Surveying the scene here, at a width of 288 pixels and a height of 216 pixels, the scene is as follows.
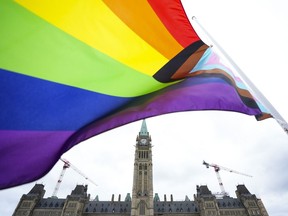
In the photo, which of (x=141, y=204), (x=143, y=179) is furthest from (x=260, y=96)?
(x=143, y=179)

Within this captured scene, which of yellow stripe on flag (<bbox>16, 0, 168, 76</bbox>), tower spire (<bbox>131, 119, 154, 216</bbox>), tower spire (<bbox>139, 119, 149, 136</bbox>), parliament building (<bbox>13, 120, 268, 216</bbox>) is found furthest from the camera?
tower spire (<bbox>139, 119, 149, 136</bbox>)

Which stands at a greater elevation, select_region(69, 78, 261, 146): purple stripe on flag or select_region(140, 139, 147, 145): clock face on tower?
select_region(140, 139, 147, 145): clock face on tower

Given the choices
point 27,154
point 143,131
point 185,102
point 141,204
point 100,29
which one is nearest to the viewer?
point 27,154

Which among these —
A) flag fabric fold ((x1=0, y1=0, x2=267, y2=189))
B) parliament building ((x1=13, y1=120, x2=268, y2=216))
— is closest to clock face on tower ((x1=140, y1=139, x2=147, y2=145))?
parliament building ((x1=13, y1=120, x2=268, y2=216))

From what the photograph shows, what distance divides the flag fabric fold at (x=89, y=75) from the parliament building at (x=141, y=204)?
2902 inches

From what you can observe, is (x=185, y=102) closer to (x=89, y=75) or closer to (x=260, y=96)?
(x=260, y=96)

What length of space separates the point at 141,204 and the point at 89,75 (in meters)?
75.4

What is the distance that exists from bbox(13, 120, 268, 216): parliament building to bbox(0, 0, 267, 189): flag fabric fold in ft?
242

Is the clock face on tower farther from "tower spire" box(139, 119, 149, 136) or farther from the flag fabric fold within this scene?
the flag fabric fold

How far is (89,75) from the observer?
4332 mm

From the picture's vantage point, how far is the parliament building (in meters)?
75.5

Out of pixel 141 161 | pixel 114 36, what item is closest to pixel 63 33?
pixel 114 36

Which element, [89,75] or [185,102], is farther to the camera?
[185,102]

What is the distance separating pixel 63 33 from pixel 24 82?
1.17 metres
